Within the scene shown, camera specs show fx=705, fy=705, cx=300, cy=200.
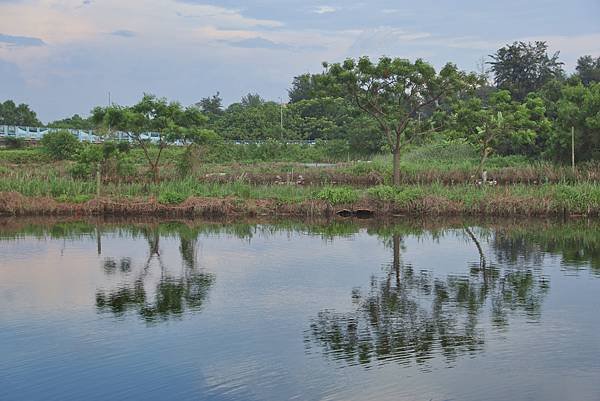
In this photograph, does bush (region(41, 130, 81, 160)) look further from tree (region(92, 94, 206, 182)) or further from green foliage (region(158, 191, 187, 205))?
green foliage (region(158, 191, 187, 205))

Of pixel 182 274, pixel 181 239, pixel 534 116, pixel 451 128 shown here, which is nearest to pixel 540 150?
pixel 534 116

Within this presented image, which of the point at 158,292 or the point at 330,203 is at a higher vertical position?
the point at 330,203

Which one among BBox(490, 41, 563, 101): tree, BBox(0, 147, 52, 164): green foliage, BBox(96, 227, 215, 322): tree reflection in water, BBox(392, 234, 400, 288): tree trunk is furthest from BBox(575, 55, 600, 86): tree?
BBox(96, 227, 215, 322): tree reflection in water

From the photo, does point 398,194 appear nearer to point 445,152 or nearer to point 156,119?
point 156,119

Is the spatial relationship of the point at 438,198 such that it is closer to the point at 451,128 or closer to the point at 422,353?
the point at 451,128

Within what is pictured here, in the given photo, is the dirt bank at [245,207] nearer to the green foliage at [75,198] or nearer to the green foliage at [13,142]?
the green foliage at [75,198]

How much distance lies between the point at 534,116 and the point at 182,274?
737 inches

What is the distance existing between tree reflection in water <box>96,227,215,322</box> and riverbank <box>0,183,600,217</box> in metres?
6.13

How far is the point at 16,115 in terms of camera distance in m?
42.0

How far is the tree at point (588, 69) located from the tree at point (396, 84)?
1849 cm

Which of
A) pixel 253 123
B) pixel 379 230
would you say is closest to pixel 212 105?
pixel 253 123

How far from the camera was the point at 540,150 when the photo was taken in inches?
1126

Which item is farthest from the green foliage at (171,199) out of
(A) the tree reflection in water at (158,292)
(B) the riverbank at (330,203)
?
(A) the tree reflection in water at (158,292)

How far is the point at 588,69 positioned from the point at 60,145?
28.2 metres
